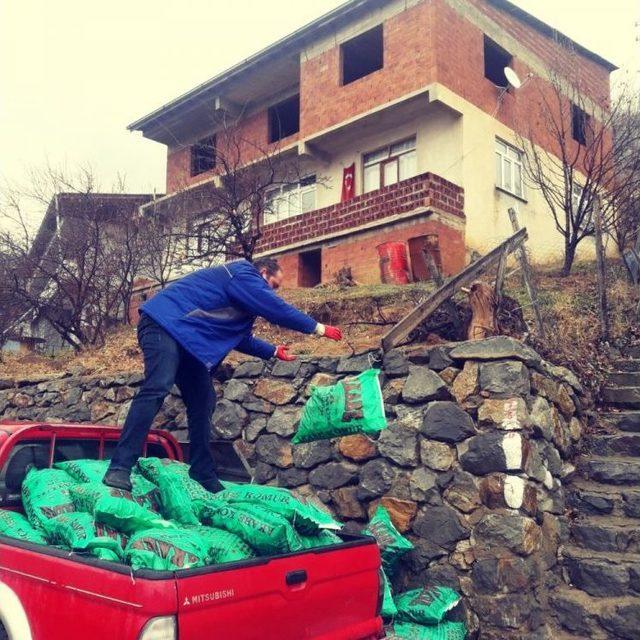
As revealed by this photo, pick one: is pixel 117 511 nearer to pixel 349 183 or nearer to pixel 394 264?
pixel 394 264

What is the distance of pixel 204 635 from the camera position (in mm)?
2553

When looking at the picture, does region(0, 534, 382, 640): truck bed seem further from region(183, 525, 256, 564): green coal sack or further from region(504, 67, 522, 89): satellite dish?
region(504, 67, 522, 89): satellite dish

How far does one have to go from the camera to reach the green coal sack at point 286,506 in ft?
11.4

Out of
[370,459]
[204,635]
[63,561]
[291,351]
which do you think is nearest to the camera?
[204,635]

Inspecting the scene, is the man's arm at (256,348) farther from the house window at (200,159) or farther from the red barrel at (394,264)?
the house window at (200,159)

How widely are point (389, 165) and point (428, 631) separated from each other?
1443 centimetres

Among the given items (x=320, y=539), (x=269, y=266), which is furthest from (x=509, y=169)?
(x=320, y=539)

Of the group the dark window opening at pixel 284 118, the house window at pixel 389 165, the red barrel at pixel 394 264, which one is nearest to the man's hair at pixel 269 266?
the red barrel at pixel 394 264

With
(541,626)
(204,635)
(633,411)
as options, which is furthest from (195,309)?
(633,411)

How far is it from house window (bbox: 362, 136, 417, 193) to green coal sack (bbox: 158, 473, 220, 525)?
13.8 metres

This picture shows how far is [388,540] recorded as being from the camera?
4820 millimetres

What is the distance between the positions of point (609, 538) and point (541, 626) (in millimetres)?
861

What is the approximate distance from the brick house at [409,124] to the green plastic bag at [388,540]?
9.46m

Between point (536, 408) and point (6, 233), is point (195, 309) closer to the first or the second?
point (536, 408)
